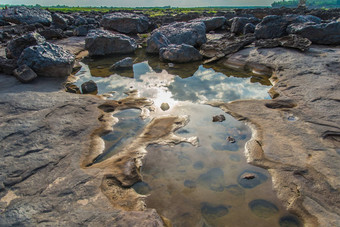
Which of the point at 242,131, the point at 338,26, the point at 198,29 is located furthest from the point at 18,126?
the point at 338,26

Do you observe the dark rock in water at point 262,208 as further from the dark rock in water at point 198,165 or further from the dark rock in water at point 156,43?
the dark rock in water at point 156,43

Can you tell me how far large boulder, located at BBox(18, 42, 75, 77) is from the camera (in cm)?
619

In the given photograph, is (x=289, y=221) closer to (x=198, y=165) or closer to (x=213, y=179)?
(x=213, y=179)

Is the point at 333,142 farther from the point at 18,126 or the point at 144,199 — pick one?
the point at 18,126

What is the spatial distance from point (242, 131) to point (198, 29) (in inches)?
337

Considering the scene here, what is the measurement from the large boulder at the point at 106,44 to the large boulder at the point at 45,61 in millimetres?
2699

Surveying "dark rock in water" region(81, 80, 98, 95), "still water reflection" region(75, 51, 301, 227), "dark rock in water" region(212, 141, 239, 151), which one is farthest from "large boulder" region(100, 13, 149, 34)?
"dark rock in water" region(212, 141, 239, 151)

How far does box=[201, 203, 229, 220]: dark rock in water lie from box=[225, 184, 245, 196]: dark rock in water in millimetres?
270

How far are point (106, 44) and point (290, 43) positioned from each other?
727cm

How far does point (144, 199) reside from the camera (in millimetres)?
2641

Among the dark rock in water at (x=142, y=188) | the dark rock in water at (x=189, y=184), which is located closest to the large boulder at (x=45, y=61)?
the dark rock in water at (x=142, y=188)

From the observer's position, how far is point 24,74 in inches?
224

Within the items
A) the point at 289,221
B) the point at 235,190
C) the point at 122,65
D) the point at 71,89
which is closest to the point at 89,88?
the point at 71,89

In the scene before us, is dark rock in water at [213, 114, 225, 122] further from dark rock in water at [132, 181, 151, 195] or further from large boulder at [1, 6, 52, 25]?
large boulder at [1, 6, 52, 25]
